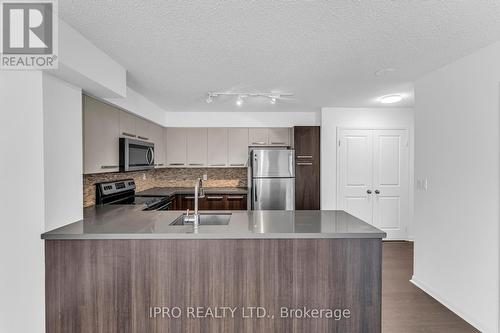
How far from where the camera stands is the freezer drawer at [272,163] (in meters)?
4.90

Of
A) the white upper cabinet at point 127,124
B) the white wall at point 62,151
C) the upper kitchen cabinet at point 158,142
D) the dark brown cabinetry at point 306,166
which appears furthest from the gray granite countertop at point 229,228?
the dark brown cabinetry at point 306,166

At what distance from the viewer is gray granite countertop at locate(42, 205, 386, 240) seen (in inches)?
78.8

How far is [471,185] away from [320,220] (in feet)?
4.61

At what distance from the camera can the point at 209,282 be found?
6.71 feet

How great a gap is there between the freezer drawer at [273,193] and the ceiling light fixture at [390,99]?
72.1 inches

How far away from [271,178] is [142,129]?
7.06 feet

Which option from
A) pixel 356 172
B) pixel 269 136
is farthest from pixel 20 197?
pixel 356 172

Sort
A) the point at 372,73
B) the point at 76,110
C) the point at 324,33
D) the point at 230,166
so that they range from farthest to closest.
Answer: the point at 230,166
the point at 372,73
the point at 76,110
the point at 324,33

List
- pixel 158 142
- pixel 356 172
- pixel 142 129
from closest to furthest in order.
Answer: pixel 142 129 < pixel 158 142 < pixel 356 172

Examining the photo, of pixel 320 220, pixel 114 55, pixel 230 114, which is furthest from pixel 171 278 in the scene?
pixel 230 114

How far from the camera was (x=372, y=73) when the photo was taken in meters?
3.08

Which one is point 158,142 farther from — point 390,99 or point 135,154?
point 390,99

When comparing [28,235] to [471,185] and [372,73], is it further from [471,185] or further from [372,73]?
[471,185]

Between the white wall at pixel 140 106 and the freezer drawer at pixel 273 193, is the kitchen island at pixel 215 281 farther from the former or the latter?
the freezer drawer at pixel 273 193
